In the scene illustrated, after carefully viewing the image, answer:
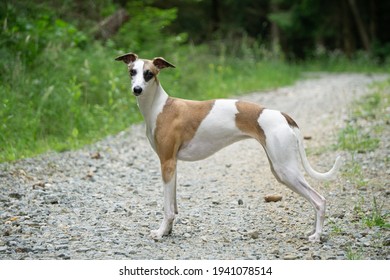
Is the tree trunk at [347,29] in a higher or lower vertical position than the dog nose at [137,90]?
higher

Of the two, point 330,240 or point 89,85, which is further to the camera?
point 89,85

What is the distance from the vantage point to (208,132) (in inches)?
206

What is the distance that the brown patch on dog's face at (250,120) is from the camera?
5.05 meters

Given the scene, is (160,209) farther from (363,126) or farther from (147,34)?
(147,34)

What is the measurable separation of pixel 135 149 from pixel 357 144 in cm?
331

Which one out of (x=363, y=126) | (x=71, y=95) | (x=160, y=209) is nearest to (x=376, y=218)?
(x=160, y=209)

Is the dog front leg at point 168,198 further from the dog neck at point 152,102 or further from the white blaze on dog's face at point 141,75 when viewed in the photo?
the white blaze on dog's face at point 141,75

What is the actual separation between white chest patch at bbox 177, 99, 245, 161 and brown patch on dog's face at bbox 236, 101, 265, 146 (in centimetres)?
5

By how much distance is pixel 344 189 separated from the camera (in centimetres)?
655

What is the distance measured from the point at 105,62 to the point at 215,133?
6.20 metres

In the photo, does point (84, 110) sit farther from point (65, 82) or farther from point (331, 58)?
point (331, 58)

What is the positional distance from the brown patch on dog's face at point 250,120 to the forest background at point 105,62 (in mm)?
3695

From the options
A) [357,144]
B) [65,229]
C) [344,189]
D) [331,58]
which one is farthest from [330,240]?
[331,58]

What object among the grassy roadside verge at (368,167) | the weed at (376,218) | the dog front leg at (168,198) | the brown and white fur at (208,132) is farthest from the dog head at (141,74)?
the weed at (376,218)
